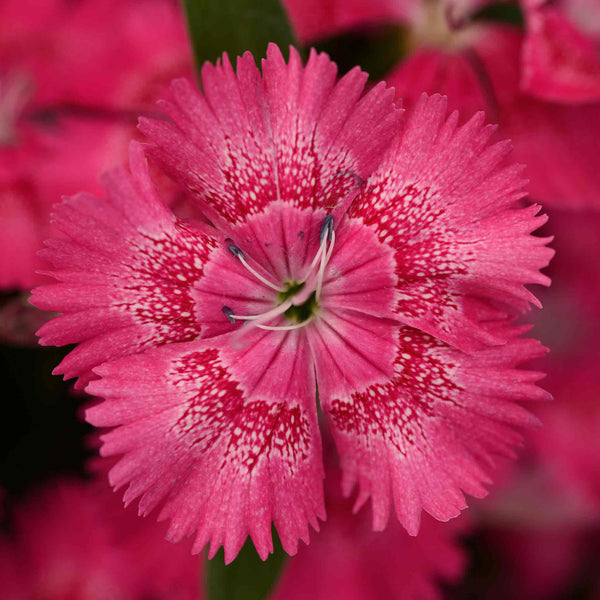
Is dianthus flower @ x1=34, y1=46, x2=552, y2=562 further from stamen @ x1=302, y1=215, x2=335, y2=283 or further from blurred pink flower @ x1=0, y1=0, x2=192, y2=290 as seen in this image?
blurred pink flower @ x1=0, y1=0, x2=192, y2=290

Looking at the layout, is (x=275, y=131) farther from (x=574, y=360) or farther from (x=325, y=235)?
(x=574, y=360)

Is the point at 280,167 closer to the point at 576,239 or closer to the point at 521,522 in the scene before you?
the point at 576,239

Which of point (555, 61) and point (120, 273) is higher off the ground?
point (555, 61)

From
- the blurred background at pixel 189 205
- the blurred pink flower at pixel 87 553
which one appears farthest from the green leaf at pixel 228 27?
the blurred pink flower at pixel 87 553

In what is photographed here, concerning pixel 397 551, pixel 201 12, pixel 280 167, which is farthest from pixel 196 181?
pixel 397 551

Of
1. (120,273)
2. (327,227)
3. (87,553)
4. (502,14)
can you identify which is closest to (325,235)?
(327,227)

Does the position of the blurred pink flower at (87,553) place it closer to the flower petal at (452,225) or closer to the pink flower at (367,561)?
the pink flower at (367,561)

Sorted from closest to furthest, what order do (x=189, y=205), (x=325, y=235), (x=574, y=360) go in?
(x=325, y=235) → (x=189, y=205) → (x=574, y=360)

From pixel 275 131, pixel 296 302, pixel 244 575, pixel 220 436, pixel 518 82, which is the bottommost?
pixel 244 575
